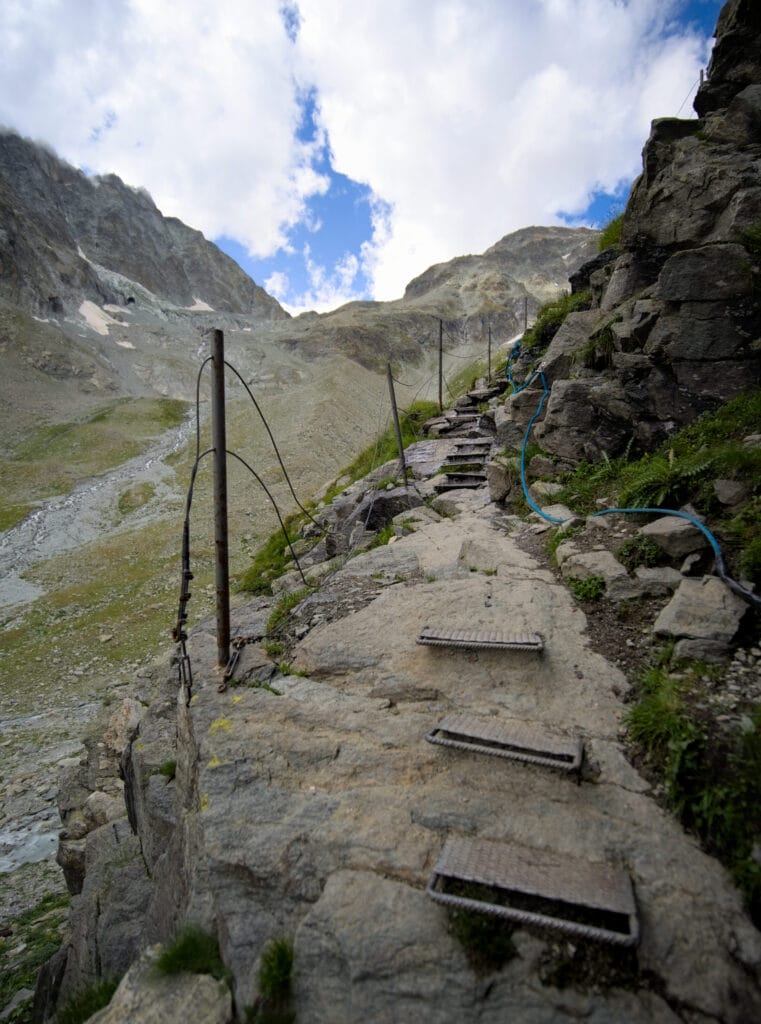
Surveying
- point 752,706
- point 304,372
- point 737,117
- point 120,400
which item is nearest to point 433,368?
point 304,372

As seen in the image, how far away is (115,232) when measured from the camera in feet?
447

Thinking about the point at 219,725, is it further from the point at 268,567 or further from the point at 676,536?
the point at 268,567

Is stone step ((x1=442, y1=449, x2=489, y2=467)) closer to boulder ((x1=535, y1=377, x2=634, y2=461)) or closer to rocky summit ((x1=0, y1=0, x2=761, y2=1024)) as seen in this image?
rocky summit ((x1=0, y1=0, x2=761, y2=1024))

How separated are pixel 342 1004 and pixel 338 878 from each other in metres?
0.75

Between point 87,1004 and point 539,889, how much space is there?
15.1 ft

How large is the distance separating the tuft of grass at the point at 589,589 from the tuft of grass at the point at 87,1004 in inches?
265

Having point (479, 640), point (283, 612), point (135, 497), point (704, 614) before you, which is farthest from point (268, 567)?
point (135, 497)

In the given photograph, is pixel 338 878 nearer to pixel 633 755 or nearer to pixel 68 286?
pixel 633 755

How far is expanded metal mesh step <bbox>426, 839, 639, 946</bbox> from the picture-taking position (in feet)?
10.6

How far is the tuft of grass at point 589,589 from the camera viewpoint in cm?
695

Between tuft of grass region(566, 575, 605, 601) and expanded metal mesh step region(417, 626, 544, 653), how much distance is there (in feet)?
4.17

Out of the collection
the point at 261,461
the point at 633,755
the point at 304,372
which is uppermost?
the point at 304,372

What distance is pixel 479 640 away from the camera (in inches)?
241

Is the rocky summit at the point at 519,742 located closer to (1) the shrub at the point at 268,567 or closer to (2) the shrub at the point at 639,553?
(2) the shrub at the point at 639,553
